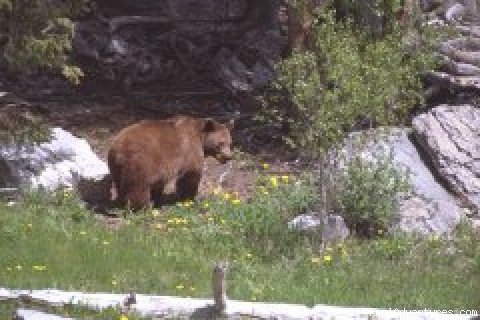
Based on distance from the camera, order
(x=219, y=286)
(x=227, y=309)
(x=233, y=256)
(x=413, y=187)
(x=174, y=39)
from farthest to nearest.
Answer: (x=174, y=39)
(x=413, y=187)
(x=233, y=256)
(x=227, y=309)
(x=219, y=286)

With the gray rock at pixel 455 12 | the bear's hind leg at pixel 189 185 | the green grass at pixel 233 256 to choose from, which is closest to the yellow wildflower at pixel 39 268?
the green grass at pixel 233 256

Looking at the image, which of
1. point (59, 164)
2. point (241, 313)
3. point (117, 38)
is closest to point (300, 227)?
point (59, 164)

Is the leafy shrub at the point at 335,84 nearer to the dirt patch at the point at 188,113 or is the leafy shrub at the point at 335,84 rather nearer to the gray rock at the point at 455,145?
the gray rock at the point at 455,145

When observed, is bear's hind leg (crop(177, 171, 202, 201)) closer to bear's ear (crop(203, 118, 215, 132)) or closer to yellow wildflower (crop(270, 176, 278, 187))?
bear's ear (crop(203, 118, 215, 132))

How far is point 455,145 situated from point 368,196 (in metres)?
2.34

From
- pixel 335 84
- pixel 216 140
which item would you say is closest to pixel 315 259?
pixel 335 84

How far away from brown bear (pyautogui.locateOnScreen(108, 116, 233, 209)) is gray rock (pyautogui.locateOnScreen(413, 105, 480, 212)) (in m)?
2.62

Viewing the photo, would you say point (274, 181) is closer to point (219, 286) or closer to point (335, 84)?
point (335, 84)

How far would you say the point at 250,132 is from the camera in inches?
715

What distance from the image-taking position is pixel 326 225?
1264 cm

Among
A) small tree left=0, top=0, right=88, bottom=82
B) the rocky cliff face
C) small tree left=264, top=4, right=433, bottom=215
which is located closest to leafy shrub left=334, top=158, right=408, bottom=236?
small tree left=264, top=4, right=433, bottom=215

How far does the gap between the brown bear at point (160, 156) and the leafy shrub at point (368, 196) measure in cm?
219

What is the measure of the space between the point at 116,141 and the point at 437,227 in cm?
389

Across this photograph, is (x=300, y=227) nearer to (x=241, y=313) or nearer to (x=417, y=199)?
(x=417, y=199)
